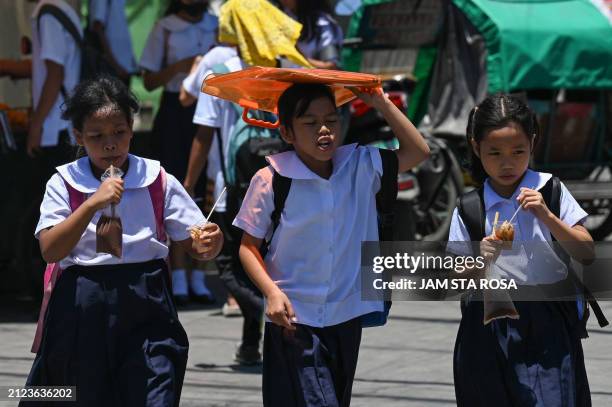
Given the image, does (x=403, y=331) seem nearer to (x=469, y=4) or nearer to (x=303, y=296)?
(x=469, y=4)

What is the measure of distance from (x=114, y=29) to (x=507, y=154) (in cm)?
508

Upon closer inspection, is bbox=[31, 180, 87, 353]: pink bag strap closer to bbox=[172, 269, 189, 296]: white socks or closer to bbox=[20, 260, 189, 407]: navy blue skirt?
bbox=[20, 260, 189, 407]: navy blue skirt

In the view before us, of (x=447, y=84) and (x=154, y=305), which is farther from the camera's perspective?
(x=447, y=84)

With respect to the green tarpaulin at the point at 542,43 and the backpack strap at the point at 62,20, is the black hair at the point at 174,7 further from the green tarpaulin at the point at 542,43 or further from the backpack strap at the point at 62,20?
the green tarpaulin at the point at 542,43

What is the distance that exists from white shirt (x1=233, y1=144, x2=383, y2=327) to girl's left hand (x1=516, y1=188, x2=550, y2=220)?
56 cm

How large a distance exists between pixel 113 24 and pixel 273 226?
4.88 meters

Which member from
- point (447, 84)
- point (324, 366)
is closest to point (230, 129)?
point (324, 366)

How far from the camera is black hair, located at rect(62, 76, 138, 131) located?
14.8 feet

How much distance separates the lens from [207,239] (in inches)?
170

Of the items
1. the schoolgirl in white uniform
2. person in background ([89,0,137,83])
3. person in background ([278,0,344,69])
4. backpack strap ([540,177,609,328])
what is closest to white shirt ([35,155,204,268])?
backpack strap ([540,177,609,328])

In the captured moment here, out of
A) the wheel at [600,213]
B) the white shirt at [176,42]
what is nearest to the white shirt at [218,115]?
the white shirt at [176,42]

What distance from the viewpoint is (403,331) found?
7.98m

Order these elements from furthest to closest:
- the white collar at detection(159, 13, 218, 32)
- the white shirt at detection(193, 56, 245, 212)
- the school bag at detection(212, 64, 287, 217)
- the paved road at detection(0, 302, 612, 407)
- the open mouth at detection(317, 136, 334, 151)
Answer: the white collar at detection(159, 13, 218, 32) → the white shirt at detection(193, 56, 245, 212) → the school bag at detection(212, 64, 287, 217) → the paved road at detection(0, 302, 612, 407) → the open mouth at detection(317, 136, 334, 151)

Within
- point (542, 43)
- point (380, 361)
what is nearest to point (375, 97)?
point (380, 361)
